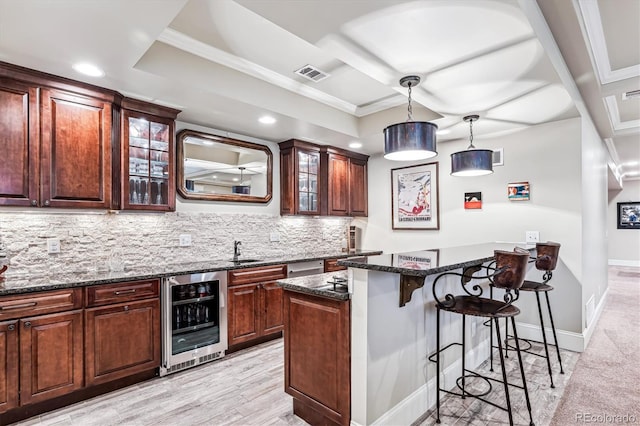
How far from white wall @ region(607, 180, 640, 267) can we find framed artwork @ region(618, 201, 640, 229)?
91 mm

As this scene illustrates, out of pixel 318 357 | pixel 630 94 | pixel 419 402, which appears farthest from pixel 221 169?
pixel 630 94

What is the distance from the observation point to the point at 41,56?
89.5 inches

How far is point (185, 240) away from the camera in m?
3.69

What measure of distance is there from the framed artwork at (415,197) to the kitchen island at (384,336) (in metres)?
2.48

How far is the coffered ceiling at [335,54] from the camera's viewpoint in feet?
6.15

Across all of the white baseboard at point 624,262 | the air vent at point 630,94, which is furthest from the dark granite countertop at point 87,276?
the white baseboard at point 624,262

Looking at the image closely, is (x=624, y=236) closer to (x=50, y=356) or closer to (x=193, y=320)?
(x=193, y=320)

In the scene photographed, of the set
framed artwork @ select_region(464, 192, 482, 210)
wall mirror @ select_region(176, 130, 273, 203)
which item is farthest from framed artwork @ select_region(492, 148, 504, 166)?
wall mirror @ select_region(176, 130, 273, 203)

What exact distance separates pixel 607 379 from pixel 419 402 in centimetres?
187

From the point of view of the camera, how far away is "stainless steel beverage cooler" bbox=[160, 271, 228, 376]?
9.67 feet

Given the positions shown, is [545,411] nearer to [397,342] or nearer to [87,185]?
[397,342]

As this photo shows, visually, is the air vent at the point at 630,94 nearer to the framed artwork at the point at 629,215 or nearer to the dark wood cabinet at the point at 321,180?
the dark wood cabinet at the point at 321,180

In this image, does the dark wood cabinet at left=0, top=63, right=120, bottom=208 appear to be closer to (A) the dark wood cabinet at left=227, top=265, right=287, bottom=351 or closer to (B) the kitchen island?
(A) the dark wood cabinet at left=227, top=265, right=287, bottom=351

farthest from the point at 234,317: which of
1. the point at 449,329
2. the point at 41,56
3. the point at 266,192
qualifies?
the point at 41,56
